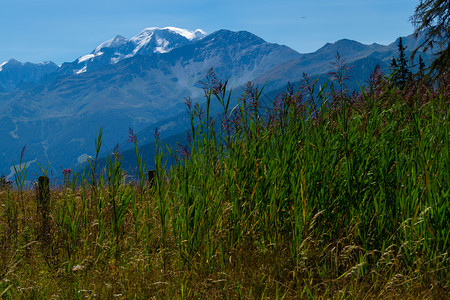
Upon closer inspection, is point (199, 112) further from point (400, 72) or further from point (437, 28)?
point (400, 72)

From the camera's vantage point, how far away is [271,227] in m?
3.18

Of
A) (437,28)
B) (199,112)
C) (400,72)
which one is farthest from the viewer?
(400,72)

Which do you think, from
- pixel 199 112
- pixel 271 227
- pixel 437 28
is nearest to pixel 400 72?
pixel 437 28

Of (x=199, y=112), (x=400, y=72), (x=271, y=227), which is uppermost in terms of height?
(x=400, y=72)

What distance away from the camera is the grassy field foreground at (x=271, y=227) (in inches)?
109

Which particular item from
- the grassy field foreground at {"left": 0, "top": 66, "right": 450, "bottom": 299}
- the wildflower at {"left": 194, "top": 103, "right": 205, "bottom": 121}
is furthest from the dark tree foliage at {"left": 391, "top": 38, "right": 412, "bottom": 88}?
the wildflower at {"left": 194, "top": 103, "right": 205, "bottom": 121}

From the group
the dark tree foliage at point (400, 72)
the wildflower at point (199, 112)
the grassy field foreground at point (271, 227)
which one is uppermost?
the dark tree foliage at point (400, 72)

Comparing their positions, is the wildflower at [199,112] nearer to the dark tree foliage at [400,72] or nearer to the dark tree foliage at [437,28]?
the dark tree foliage at [400,72]

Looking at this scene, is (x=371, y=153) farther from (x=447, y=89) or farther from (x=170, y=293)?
(x=447, y=89)

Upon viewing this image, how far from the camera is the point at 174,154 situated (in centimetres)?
382

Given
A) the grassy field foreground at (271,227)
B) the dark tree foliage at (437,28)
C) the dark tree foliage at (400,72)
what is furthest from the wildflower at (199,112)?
the dark tree foliage at (437,28)

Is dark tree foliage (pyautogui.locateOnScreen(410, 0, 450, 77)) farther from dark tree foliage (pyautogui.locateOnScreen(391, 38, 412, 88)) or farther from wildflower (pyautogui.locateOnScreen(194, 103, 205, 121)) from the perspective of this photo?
wildflower (pyautogui.locateOnScreen(194, 103, 205, 121))

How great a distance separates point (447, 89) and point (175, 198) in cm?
468

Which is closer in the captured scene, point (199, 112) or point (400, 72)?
point (199, 112)
